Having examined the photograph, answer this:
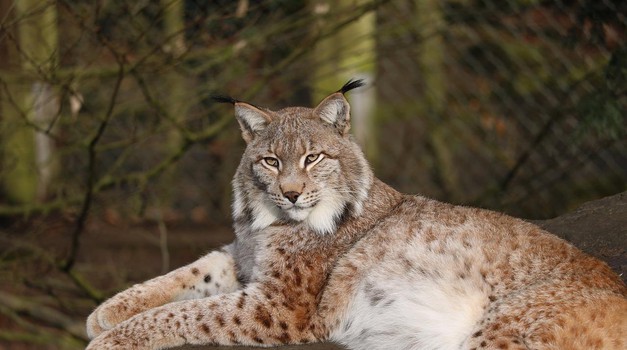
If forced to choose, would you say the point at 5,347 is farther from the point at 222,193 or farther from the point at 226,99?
the point at 226,99

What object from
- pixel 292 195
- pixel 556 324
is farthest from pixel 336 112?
pixel 556 324

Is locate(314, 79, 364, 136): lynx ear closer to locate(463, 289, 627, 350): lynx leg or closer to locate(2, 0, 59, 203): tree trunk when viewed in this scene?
locate(463, 289, 627, 350): lynx leg

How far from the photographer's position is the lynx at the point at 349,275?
3.38 meters

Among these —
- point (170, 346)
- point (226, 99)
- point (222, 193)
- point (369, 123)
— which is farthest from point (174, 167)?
point (170, 346)

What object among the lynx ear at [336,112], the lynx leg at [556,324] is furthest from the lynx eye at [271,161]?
the lynx leg at [556,324]

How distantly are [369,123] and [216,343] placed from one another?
12.7ft

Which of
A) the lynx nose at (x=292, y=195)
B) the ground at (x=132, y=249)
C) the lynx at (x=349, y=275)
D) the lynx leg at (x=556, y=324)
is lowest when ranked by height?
the ground at (x=132, y=249)

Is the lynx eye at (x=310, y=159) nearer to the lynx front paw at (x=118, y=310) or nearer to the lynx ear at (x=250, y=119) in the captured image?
the lynx ear at (x=250, y=119)

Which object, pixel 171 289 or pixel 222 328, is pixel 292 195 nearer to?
pixel 222 328

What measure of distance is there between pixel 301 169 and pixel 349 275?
1.53 ft

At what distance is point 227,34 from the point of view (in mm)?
5727

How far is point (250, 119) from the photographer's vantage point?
13.8 feet

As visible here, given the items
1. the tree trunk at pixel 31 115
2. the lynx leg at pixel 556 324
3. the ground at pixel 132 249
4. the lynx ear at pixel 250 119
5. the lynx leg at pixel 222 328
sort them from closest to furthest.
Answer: the lynx leg at pixel 556 324 < the lynx leg at pixel 222 328 < the lynx ear at pixel 250 119 < the ground at pixel 132 249 < the tree trunk at pixel 31 115

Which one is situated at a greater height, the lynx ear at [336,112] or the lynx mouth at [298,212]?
the lynx ear at [336,112]
